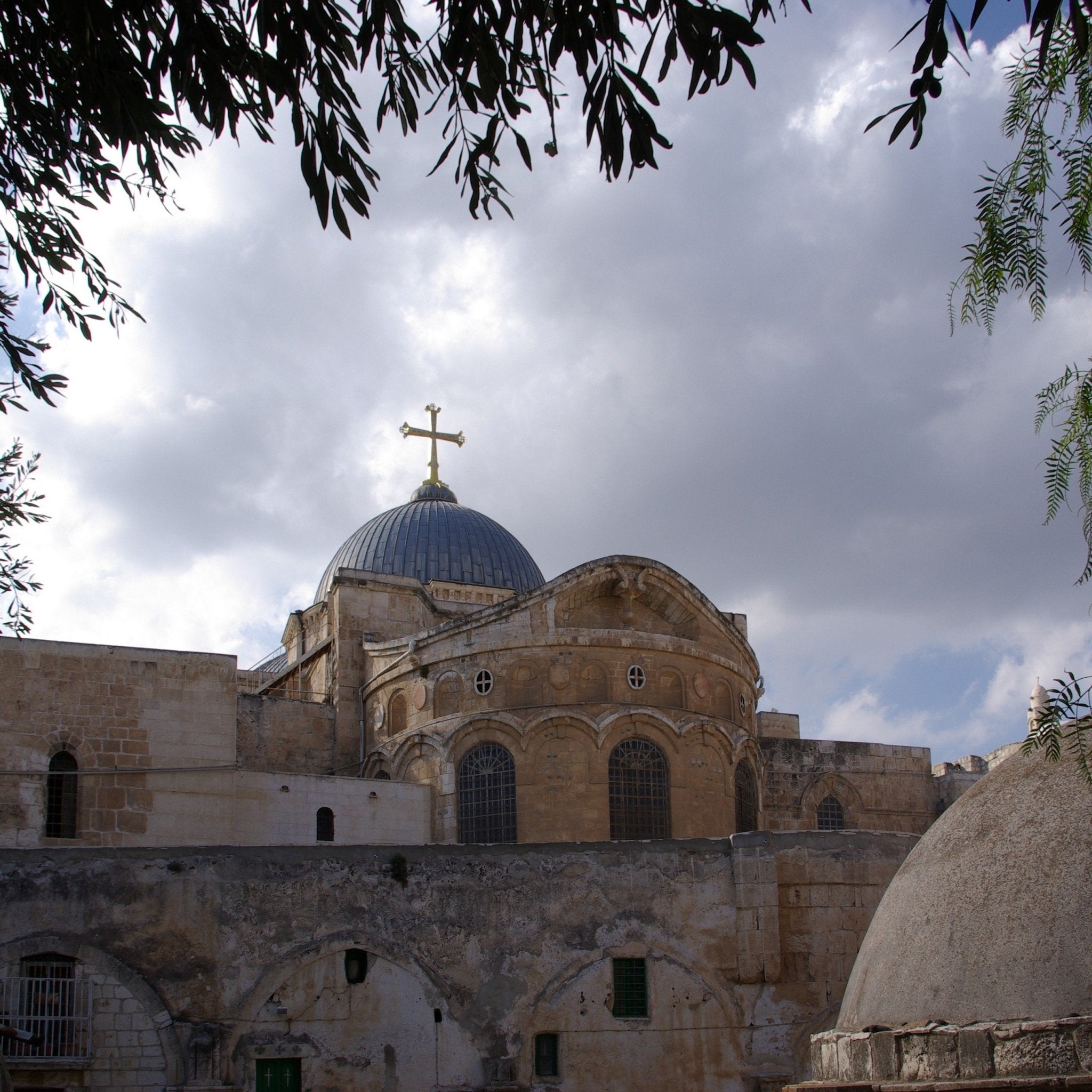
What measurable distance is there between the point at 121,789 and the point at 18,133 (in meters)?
12.5

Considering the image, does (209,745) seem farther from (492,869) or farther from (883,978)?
(883,978)

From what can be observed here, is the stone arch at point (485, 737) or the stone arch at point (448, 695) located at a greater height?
the stone arch at point (448, 695)

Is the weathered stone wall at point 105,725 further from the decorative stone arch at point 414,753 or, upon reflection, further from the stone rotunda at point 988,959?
the stone rotunda at point 988,959

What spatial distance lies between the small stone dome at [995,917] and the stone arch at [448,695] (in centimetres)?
1338

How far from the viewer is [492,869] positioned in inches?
617


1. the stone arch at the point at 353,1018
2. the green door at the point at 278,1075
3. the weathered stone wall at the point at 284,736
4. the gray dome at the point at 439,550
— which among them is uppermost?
the gray dome at the point at 439,550

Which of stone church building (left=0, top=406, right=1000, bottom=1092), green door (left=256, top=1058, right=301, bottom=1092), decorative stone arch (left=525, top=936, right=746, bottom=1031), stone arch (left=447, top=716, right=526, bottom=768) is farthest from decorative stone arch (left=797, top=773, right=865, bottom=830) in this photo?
green door (left=256, top=1058, right=301, bottom=1092)

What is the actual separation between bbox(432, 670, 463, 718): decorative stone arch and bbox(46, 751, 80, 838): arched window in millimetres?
5724

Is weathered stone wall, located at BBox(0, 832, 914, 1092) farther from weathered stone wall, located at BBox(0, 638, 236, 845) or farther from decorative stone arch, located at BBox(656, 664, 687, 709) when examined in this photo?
decorative stone arch, located at BBox(656, 664, 687, 709)

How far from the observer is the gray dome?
31.3 m

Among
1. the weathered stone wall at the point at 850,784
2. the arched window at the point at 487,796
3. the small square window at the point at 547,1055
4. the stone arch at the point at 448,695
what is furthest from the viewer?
the weathered stone wall at the point at 850,784

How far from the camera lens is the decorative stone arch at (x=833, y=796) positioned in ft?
83.5

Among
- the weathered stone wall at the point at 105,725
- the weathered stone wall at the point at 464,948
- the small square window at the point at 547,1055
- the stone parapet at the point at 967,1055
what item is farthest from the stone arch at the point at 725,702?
the stone parapet at the point at 967,1055

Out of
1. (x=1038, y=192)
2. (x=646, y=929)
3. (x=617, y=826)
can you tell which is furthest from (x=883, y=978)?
(x=617, y=826)
